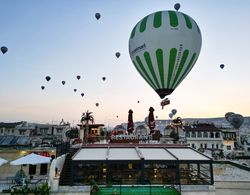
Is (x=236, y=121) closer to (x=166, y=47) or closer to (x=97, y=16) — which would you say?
(x=97, y=16)

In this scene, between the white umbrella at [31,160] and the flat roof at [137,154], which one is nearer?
the flat roof at [137,154]

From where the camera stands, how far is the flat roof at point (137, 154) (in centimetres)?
1678

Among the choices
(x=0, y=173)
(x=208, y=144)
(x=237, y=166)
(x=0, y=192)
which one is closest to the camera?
(x=0, y=192)

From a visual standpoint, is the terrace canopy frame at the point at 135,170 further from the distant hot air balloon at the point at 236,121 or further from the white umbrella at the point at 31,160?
the distant hot air balloon at the point at 236,121

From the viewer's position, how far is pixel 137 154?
720 inches

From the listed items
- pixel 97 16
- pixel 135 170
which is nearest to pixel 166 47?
pixel 135 170

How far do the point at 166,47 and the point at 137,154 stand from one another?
27.7ft

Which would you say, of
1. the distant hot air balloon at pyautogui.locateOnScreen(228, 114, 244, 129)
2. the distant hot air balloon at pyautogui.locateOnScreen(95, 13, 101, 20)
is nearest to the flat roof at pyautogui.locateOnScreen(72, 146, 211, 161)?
the distant hot air balloon at pyautogui.locateOnScreen(95, 13, 101, 20)

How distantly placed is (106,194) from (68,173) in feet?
17.6

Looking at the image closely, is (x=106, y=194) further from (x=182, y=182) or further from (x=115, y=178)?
(x=182, y=182)

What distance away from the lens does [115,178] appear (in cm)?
1761

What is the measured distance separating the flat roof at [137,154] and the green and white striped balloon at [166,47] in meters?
4.82

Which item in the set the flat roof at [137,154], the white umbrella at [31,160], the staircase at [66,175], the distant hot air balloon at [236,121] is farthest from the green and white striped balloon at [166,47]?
the distant hot air balloon at [236,121]

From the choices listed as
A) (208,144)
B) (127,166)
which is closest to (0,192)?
(127,166)
